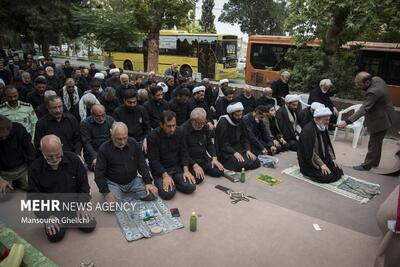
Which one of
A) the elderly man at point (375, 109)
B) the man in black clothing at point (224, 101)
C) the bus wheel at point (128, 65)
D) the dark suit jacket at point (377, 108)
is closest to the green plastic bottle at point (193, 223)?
the elderly man at point (375, 109)

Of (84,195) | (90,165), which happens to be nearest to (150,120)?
(90,165)

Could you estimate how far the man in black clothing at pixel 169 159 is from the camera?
5.43 m

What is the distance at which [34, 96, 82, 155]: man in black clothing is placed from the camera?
562 centimetres

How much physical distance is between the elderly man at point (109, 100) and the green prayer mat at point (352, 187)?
4.47m

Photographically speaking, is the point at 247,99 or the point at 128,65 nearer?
the point at 247,99

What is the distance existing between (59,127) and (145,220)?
249 centimetres

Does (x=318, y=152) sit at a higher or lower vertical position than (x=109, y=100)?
lower

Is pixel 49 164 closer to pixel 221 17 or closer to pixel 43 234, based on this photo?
pixel 43 234

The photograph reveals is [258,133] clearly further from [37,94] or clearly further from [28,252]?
[28,252]

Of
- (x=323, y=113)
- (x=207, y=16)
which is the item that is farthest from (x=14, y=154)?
(x=207, y=16)

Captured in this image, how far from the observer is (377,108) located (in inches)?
269

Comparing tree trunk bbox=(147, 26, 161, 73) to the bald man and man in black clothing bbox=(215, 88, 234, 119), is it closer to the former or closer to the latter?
man in black clothing bbox=(215, 88, 234, 119)

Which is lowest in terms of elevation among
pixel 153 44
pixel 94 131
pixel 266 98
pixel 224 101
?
pixel 94 131

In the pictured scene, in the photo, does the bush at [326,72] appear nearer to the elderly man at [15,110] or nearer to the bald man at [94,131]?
the bald man at [94,131]
